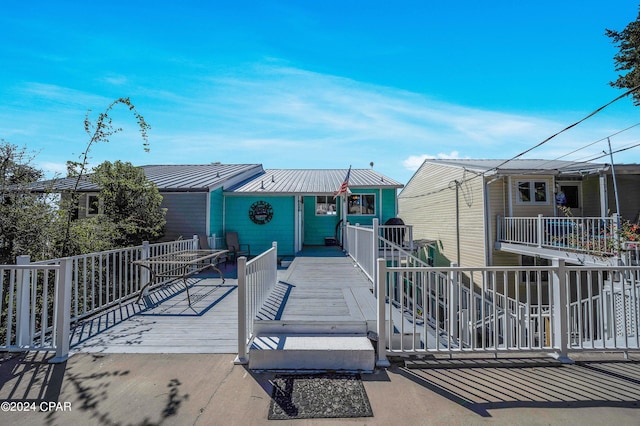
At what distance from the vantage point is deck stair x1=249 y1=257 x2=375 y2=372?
281cm

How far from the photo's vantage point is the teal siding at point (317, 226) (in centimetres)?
1280

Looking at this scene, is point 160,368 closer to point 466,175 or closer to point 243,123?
point 243,123

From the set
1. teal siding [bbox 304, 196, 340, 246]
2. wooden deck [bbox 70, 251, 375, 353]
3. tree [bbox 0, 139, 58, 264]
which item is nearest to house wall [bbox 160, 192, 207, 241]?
wooden deck [bbox 70, 251, 375, 353]

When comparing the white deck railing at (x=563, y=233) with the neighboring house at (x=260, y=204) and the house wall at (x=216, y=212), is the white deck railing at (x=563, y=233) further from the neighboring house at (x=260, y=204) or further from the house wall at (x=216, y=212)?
the house wall at (x=216, y=212)

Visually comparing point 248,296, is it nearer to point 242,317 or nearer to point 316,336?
point 242,317

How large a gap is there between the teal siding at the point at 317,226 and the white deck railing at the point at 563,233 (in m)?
6.53

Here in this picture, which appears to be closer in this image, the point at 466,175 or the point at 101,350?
the point at 101,350

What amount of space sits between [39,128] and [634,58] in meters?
16.5

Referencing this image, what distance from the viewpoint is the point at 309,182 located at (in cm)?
1253

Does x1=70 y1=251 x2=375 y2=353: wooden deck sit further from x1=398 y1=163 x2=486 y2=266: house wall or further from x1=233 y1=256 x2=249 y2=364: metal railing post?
x1=398 y1=163 x2=486 y2=266: house wall

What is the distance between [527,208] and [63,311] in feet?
43.1

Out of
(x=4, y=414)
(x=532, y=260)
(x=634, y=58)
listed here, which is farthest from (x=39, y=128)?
(x=634, y=58)

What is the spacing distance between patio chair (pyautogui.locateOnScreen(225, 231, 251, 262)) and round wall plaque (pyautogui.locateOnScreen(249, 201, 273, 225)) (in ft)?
3.01

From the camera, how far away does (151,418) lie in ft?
6.94
